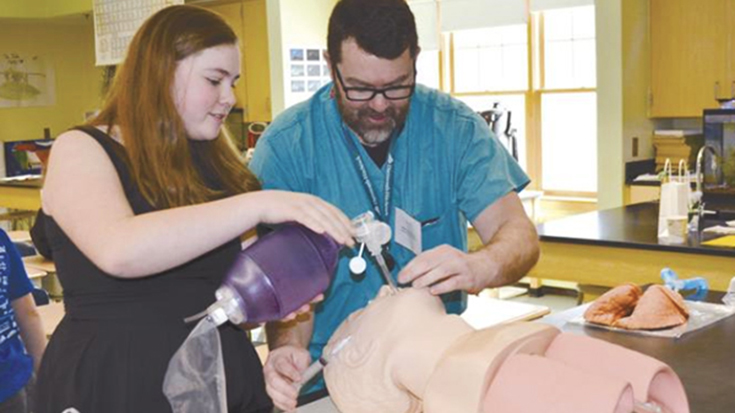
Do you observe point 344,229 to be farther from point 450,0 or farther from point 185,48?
point 450,0

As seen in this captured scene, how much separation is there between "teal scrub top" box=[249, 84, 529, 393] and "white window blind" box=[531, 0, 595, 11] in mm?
4266

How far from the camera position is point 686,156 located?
559 cm

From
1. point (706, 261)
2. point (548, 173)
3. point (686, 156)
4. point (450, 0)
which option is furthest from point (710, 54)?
point (706, 261)

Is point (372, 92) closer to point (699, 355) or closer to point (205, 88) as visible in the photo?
point (205, 88)

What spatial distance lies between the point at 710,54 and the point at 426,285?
466 centimetres

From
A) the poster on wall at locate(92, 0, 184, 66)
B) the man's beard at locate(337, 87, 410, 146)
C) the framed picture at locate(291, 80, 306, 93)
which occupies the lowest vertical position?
the man's beard at locate(337, 87, 410, 146)

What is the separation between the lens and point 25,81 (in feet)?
30.1

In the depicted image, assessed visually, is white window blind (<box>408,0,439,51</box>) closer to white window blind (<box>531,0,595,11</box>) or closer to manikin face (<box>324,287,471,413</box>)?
white window blind (<box>531,0,595,11</box>)

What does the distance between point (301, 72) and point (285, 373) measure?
552 cm

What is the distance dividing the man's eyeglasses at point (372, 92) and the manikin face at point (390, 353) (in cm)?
54

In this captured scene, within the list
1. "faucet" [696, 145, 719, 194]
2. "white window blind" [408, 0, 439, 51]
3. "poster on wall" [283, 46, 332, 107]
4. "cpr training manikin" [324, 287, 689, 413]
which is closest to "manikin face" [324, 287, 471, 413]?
"cpr training manikin" [324, 287, 689, 413]

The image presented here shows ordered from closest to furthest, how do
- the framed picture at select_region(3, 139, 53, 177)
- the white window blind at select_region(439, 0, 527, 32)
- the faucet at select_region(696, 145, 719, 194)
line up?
the faucet at select_region(696, 145, 719, 194) → the white window blind at select_region(439, 0, 527, 32) → the framed picture at select_region(3, 139, 53, 177)

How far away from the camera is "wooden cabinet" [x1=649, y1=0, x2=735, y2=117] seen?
532cm

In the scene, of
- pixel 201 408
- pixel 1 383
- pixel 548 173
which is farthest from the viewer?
pixel 548 173
